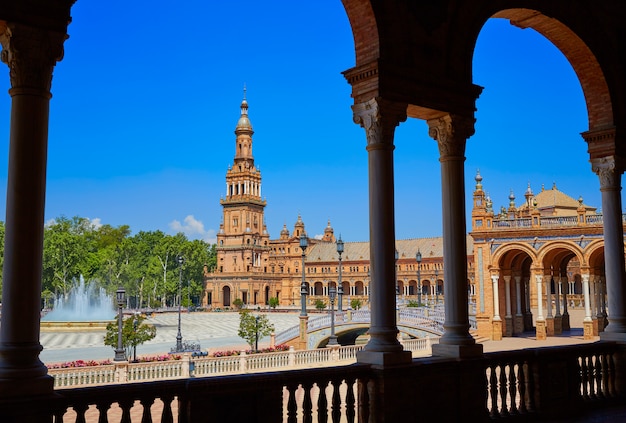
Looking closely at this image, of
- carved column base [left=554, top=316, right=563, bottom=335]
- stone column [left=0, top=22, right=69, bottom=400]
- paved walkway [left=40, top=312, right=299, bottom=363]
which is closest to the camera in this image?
stone column [left=0, top=22, right=69, bottom=400]

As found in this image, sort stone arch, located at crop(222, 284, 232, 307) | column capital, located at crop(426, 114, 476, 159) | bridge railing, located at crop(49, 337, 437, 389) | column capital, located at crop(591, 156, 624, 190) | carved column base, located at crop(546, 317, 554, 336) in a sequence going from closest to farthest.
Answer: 1. column capital, located at crop(426, 114, 476, 159)
2. column capital, located at crop(591, 156, 624, 190)
3. bridge railing, located at crop(49, 337, 437, 389)
4. carved column base, located at crop(546, 317, 554, 336)
5. stone arch, located at crop(222, 284, 232, 307)

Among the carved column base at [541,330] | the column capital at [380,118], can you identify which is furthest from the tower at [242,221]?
the column capital at [380,118]

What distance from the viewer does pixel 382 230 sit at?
7227 mm

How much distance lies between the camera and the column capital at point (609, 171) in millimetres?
10258

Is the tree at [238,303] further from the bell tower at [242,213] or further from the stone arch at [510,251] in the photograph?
the stone arch at [510,251]

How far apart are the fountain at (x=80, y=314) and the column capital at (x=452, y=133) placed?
157 ft

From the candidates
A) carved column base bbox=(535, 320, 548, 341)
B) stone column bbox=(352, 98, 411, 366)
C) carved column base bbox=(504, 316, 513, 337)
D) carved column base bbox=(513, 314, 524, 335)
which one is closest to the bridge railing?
carved column base bbox=(535, 320, 548, 341)

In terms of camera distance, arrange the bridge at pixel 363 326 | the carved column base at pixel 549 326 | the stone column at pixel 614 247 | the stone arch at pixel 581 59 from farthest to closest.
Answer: the bridge at pixel 363 326, the carved column base at pixel 549 326, the stone column at pixel 614 247, the stone arch at pixel 581 59

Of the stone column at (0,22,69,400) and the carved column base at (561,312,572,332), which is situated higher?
the stone column at (0,22,69,400)

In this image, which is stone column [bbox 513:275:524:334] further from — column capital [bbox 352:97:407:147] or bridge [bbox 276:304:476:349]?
column capital [bbox 352:97:407:147]

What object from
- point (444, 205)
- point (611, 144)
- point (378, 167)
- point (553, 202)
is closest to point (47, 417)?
point (378, 167)

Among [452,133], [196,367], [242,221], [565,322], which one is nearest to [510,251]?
[565,322]

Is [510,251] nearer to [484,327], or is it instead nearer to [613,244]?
[484,327]

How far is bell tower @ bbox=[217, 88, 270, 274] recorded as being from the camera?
107 m
